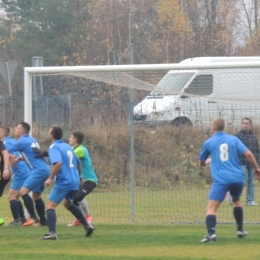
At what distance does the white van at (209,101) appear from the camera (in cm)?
1475

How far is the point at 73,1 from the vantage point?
44.7 m

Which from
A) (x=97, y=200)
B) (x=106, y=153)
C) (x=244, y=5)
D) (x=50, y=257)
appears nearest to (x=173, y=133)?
(x=106, y=153)

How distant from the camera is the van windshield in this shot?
14972 millimetres

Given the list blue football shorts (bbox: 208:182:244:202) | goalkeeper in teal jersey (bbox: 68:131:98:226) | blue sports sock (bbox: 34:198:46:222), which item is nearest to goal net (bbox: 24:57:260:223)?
goalkeeper in teal jersey (bbox: 68:131:98:226)

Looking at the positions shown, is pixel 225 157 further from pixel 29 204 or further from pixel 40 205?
pixel 29 204

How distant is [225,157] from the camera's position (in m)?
11.4

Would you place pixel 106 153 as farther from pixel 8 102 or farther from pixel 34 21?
pixel 34 21

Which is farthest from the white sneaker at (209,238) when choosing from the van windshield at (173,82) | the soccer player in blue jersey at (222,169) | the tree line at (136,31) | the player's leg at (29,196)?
the tree line at (136,31)

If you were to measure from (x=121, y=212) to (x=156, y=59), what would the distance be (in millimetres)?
27870

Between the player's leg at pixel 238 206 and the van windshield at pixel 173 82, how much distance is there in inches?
142

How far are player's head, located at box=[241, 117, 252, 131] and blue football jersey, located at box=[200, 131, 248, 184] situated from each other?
371 cm

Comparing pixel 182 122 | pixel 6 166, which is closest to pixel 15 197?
pixel 6 166

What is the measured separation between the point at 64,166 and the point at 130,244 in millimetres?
1545

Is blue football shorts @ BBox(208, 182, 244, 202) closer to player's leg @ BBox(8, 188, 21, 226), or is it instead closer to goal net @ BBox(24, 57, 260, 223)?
goal net @ BBox(24, 57, 260, 223)
